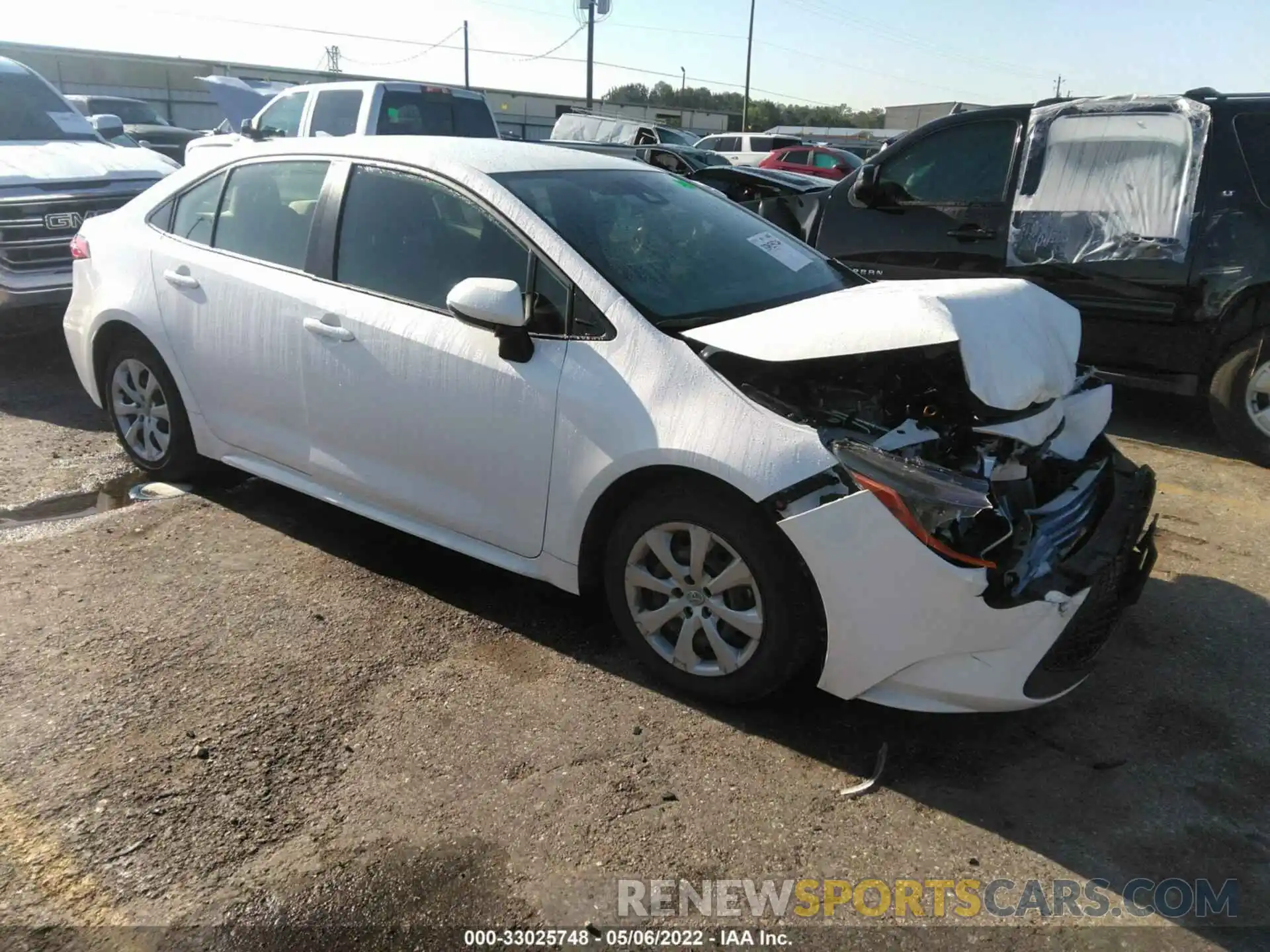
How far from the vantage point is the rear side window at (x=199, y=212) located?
421 cm

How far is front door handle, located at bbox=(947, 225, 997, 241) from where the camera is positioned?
5.93 m

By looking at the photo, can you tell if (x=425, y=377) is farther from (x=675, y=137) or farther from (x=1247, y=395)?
(x=675, y=137)

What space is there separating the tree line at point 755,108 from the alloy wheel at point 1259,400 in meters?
71.0

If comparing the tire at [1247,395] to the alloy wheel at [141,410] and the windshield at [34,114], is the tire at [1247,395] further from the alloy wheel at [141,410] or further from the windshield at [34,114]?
the windshield at [34,114]

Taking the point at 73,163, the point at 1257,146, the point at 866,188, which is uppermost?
the point at 1257,146

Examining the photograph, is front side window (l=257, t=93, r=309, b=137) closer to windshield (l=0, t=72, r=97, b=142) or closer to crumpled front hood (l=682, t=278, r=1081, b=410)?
windshield (l=0, t=72, r=97, b=142)

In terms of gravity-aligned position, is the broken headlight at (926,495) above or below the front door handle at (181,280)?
below

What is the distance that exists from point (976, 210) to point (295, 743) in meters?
5.10

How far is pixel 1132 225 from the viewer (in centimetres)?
546

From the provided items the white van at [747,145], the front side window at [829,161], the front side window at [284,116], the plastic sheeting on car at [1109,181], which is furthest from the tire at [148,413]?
the white van at [747,145]

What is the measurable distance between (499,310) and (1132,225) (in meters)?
4.17

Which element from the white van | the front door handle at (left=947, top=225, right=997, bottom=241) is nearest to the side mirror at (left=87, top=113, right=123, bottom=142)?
the front door handle at (left=947, top=225, right=997, bottom=241)

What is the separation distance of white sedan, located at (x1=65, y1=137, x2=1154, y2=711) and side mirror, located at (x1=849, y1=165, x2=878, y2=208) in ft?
8.81

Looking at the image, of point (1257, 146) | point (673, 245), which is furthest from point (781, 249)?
point (1257, 146)
